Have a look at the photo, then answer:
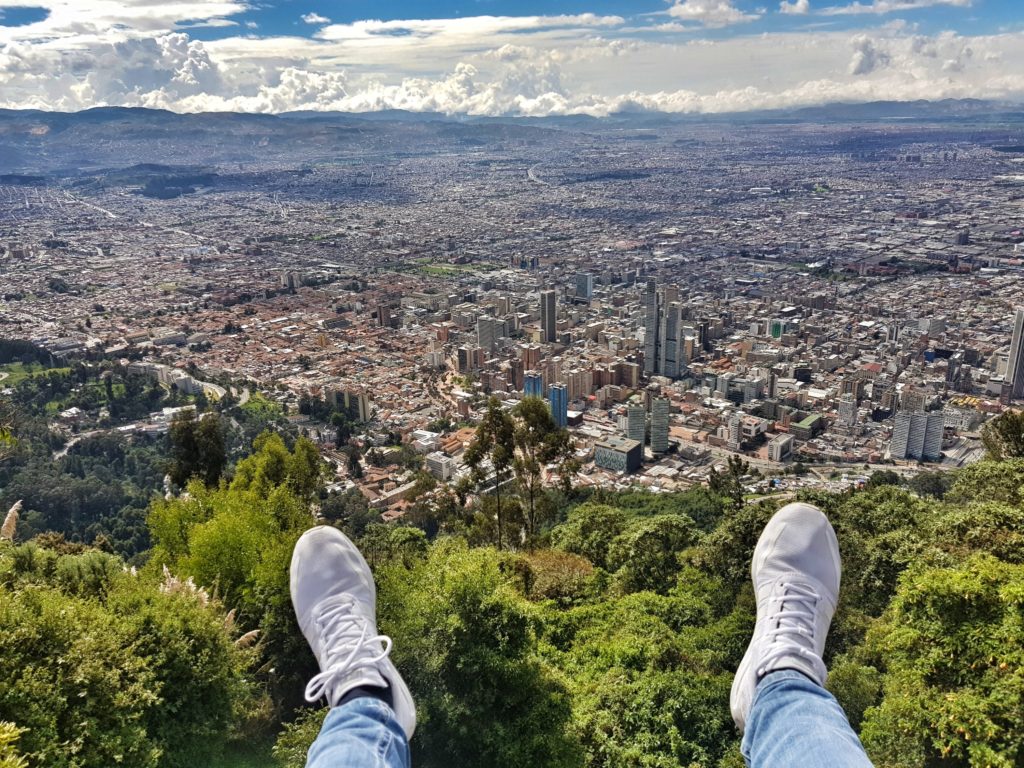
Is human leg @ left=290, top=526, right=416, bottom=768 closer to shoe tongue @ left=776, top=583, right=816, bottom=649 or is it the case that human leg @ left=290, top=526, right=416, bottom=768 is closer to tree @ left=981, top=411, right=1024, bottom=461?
shoe tongue @ left=776, top=583, right=816, bottom=649

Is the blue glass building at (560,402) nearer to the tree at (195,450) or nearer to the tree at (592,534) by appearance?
the tree at (592,534)

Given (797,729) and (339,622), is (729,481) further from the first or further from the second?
(797,729)

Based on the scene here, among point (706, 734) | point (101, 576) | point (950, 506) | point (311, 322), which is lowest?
point (311, 322)

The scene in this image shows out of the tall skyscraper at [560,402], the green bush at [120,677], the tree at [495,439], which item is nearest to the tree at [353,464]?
the tall skyscraper at [560,402]

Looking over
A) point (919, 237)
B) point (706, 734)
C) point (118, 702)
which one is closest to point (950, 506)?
point (706, 734)

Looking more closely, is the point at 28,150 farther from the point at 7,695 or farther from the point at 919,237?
the point at 7,695
